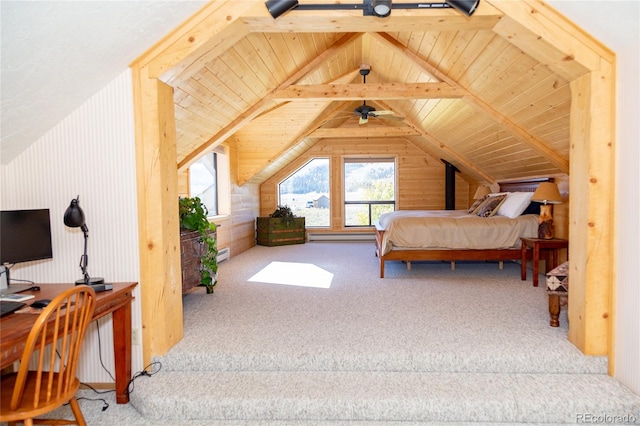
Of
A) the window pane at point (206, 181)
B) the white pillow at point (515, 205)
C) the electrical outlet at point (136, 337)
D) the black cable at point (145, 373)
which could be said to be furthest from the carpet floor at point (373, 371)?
the window pane at point (206, 181)

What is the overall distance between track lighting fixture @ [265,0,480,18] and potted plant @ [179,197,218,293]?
2.17 meters

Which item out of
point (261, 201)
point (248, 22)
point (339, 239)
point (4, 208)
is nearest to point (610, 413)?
point (248, 22)

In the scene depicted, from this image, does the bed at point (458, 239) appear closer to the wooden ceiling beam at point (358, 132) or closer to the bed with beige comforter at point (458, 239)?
the bed with beige comforter at point (458, 239)

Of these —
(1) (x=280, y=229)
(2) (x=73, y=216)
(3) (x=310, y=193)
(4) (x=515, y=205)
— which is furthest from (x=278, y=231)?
(2) (x=73, y=216)

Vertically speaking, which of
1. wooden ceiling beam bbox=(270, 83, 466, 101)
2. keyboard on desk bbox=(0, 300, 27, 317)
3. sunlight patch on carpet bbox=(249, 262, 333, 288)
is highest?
wooden ceiling beam bbox=(270, 83, 466, 101)

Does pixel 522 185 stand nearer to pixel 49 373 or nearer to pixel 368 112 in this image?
pixel 368 112

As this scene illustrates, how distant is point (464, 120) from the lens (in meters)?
5.14

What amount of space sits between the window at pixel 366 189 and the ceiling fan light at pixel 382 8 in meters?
6.27

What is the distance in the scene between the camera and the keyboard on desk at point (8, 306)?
1.65 m

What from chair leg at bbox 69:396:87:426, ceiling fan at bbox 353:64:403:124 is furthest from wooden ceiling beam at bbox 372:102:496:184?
chair leg at bbox 69:396:87:426

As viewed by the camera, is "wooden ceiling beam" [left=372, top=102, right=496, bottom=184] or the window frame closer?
"wooden ceiling beam" [left=372, top=102, right=496, bottom=184]

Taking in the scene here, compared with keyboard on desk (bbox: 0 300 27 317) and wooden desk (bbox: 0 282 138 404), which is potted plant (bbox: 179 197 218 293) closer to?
wooden desk (bbox: 0 282 138 404)

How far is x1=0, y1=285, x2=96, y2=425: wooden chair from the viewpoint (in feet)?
4.75

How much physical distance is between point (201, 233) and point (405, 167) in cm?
567
